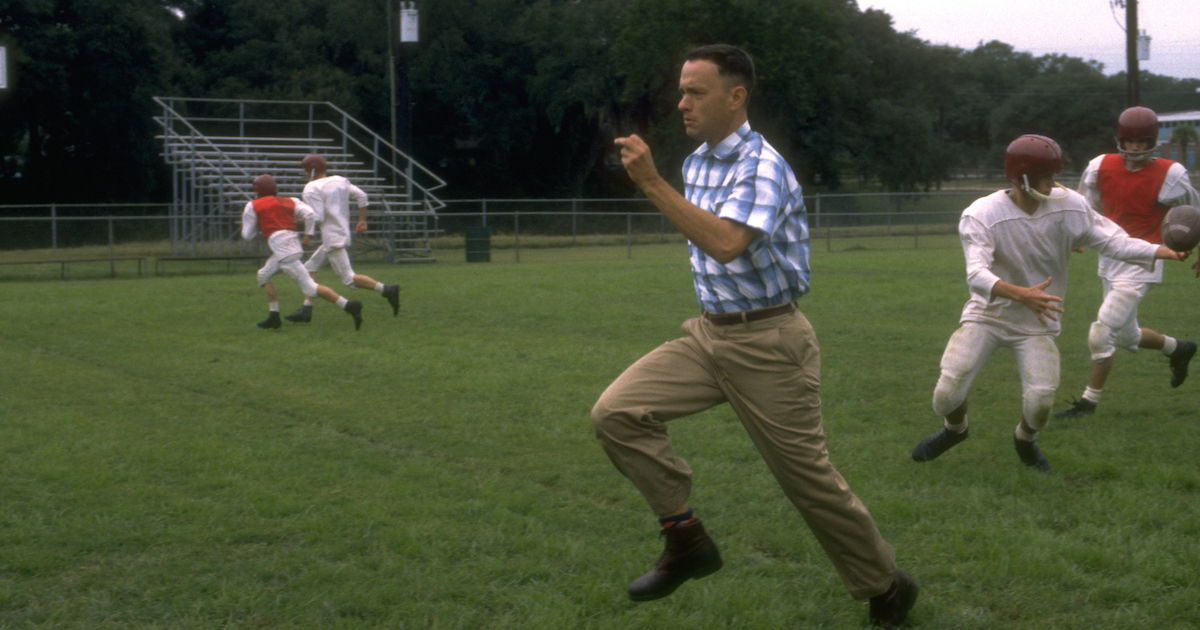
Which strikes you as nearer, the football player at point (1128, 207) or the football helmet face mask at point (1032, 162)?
the football helmet face mask at point (1032, 162)

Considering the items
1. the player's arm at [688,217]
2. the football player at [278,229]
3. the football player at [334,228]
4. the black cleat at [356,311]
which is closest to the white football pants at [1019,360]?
the player's arm at [688,217]

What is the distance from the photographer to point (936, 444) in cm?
647

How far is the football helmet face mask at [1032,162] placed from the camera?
5.84m

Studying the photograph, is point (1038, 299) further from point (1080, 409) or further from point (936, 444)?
point (1080, 409)

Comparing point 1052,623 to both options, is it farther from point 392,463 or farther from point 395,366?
point 395,366

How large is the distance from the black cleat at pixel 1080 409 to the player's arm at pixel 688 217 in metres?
4.96

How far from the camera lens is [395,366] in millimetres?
10352

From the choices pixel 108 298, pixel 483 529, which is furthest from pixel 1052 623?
pixel 108 298

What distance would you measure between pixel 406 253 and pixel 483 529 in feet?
83.1

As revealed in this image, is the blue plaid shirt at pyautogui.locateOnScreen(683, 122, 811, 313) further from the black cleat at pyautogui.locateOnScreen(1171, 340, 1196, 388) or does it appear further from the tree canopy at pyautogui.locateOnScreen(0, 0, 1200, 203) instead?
the tree canopy at pyautogui.locateOnScreen(0, 0, 1200, 203)

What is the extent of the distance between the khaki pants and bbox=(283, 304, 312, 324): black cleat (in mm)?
10304

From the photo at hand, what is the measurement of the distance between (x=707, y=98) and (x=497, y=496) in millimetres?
2680

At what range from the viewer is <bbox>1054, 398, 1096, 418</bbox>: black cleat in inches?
311

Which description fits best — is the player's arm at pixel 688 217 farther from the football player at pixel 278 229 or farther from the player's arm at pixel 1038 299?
the football player at pixel 278 229
